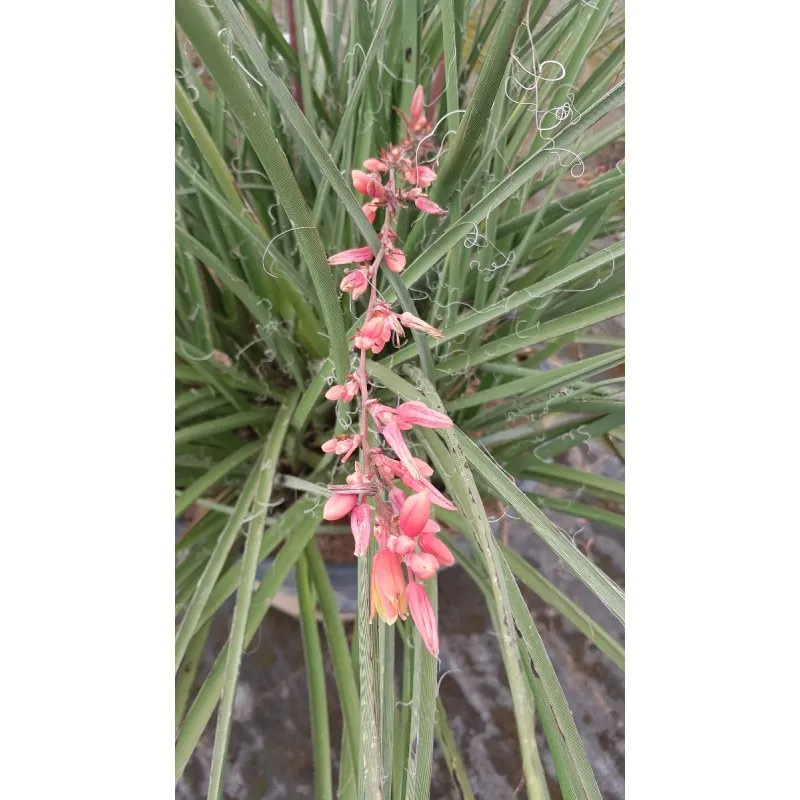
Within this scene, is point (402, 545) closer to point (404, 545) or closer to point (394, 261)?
point (404, 545)

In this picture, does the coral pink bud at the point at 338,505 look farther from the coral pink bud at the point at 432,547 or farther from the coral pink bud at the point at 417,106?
the coral pink bud at the point at 417,106

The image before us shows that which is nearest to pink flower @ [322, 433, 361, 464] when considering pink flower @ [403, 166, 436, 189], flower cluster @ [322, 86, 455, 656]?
flower cluster @ [322, 86, 455, 656]

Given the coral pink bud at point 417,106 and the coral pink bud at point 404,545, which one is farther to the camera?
the coral pink bud at point 417,106

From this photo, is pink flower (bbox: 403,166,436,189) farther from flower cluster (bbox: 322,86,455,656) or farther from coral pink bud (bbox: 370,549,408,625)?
coral pink bud (bbox: 370,549,408,625)

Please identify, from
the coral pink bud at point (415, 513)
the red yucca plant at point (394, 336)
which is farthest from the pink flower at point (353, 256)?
the coral pink bud at point (415, 513)

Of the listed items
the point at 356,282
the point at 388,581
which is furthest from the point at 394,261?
the point at 388,581
